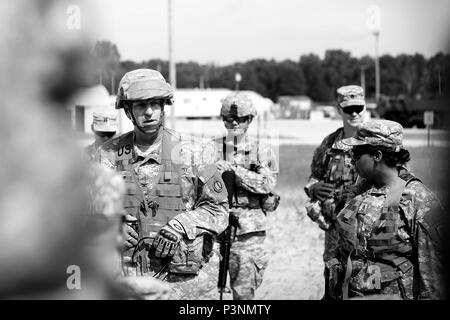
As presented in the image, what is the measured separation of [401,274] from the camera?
360 centimetres

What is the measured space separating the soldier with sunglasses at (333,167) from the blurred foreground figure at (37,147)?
4.81 meters

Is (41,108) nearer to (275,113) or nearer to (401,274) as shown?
(401,274)

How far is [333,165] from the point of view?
618 centimetres

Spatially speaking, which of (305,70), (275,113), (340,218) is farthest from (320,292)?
(305,70)

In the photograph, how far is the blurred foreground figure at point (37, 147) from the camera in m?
1.16

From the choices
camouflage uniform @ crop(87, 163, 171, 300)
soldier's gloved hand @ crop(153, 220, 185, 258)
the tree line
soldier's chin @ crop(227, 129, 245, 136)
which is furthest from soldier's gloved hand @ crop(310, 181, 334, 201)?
the tree line

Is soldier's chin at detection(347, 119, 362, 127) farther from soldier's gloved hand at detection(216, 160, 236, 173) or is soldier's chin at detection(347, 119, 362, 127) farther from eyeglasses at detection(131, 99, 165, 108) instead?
eyeglasses at detection(131, 99, 165, 108)

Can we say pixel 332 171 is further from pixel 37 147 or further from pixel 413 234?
pixel 37 147

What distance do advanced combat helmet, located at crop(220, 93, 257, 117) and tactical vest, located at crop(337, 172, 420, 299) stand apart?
2.81 meters

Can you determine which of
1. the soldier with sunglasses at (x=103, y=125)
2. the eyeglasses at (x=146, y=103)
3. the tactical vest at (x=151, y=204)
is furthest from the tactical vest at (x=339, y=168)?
the eyeglasses at (x=146, y=103)

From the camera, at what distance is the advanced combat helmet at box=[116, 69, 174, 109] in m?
4.09

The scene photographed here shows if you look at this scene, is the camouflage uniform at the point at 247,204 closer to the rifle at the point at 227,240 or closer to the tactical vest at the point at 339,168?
the rifle at the point at 227,240

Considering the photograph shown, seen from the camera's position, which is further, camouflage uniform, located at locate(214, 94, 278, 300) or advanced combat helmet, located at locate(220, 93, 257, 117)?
advanced combat helmet, located at locate(220, 93, 257, 117)

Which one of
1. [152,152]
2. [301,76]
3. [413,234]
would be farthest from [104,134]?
[301,76]
